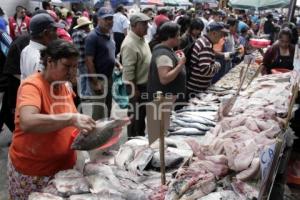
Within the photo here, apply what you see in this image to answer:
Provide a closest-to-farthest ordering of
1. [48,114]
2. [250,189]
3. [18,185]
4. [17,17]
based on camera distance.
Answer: [250,189] → [48,114] → [18,185] → [17,17]

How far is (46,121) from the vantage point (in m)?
2.35

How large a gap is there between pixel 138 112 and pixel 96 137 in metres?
3.26

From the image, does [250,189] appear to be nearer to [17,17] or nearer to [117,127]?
[117,127]

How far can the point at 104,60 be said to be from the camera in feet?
19.3

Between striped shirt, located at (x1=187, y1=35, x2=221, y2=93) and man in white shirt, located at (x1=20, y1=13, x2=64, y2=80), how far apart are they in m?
2.12

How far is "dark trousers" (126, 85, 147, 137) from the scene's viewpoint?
562 cm

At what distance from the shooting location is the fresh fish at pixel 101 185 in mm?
2297

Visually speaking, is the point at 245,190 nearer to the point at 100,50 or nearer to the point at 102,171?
the point at 102,171

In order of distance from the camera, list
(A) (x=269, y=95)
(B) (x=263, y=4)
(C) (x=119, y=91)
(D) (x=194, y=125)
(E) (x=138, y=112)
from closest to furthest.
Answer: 1. (D) (x=194, y=125)
2. (A) (x=269, y=95)
3. (E) (x=138, y=112)
4. (C) (x=119, y=91)
5. (B) (x=263, y=4)

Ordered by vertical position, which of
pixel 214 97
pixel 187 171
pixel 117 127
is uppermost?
pixel 117 127

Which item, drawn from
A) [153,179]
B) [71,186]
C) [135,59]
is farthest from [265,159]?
[135,59]

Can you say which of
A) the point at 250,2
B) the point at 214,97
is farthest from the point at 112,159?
the point at 250,2

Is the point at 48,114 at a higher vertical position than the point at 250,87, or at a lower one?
higher

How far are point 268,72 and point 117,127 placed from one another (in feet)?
15.3
